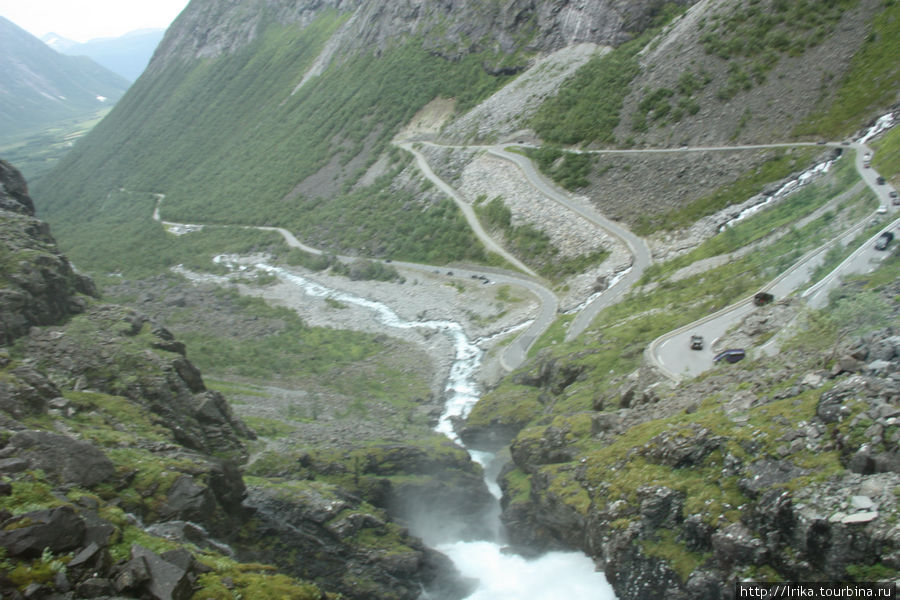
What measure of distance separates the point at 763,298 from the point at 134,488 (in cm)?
3131

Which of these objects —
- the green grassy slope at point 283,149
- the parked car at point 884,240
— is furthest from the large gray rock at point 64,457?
the green grassy slope at point 283,149

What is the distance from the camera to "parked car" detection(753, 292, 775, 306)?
34.0 meters

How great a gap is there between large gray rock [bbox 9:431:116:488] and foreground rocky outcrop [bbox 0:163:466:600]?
0.14 feet

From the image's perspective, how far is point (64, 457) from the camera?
18484 millimetres

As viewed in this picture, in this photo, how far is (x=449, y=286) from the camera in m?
70.8

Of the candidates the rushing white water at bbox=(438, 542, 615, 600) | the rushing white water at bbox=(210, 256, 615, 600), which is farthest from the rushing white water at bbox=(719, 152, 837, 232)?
the rushing white water at bbox=(438, 542, 615, 600)

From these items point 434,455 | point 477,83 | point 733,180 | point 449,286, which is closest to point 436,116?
point 477,83

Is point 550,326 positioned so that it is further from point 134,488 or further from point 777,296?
point 134,488

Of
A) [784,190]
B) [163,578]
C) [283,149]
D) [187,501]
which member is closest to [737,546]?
[163,578]

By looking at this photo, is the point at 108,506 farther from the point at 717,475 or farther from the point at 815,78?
the point at 815,78

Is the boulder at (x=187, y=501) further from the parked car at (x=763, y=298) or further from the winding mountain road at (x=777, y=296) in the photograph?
the parked car at (x=763, y=298)

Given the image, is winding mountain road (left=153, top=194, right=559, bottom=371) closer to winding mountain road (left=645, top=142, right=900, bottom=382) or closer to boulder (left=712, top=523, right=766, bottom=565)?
winding mountain road (left=645, top=142, right=900, bottom=382)

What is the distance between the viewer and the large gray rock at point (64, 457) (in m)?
17.8

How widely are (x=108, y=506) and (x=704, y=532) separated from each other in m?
17.8
